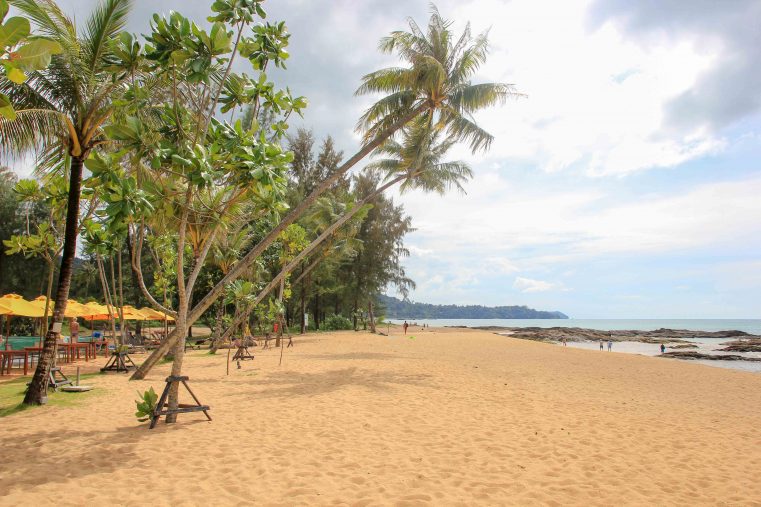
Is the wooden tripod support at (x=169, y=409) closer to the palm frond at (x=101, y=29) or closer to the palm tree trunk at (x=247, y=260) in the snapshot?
the palm tree trunk at (x=247, y=260)

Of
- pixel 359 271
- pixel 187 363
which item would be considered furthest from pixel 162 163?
pixel 359 271

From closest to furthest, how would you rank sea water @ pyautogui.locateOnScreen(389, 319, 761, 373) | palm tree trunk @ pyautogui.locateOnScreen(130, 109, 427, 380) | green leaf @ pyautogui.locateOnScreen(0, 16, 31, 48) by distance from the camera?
1. green leaf @ pyautogui.locateOnScreen(0, 16, 31, 48)
2. palm tree trunk @ pyautogui.locateOnScreen(130, 109, 427, 380)
3. sea water @ pyautogui.locateOnScreen(389, 319, 761, 373)

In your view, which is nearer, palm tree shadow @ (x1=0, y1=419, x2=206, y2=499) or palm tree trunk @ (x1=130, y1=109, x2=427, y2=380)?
palm tree shadow @ (x1=0, y1=419, x2=206, y2=499)

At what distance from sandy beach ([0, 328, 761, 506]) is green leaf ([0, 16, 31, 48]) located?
3688 mm

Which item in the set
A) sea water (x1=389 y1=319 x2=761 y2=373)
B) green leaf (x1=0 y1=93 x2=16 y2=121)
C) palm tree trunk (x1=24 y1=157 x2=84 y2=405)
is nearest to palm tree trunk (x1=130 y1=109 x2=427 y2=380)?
palm tree trunk (x1=24 y1=157 x2=84 y2=405)

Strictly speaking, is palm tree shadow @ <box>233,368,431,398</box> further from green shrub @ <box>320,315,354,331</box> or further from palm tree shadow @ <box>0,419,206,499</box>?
green shrub @ <box>320,315,354,331</box>

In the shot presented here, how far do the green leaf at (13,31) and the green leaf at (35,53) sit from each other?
0.06 meters

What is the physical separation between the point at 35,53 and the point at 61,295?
6534 mm

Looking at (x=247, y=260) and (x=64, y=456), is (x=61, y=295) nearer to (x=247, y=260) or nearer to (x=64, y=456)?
(x=247, y=260)

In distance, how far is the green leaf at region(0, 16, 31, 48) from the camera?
78.7 inches

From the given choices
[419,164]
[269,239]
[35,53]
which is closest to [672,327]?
[419,164]

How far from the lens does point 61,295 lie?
729 cm

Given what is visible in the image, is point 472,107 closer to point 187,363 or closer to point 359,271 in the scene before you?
point 187,363

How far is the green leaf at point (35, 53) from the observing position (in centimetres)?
217
